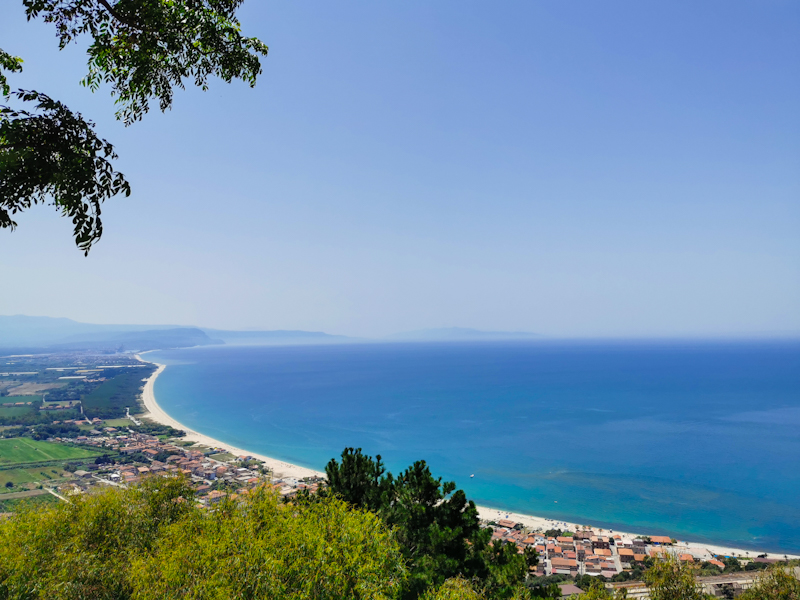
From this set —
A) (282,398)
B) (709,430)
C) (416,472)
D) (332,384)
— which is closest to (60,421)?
(282,398)

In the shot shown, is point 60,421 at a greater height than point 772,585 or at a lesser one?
lesser

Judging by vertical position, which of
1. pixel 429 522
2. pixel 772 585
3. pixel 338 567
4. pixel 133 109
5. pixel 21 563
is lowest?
pixel 772 585

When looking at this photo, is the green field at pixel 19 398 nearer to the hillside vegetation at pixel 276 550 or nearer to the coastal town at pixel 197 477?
the coastal town at pixel 197 477

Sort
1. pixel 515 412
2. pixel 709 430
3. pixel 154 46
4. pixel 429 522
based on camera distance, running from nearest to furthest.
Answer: pixel 154 46
pixel 429 522
pixel 709 430
pixel 515 412

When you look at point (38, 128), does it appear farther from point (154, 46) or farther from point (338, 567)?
point (338, 567)

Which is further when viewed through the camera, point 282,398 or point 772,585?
point 282,398

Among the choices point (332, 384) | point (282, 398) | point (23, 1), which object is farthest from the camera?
point (332, 384)

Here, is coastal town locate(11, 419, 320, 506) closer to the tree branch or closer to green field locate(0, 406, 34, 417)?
green field locate(0, 406, 34, 417)
